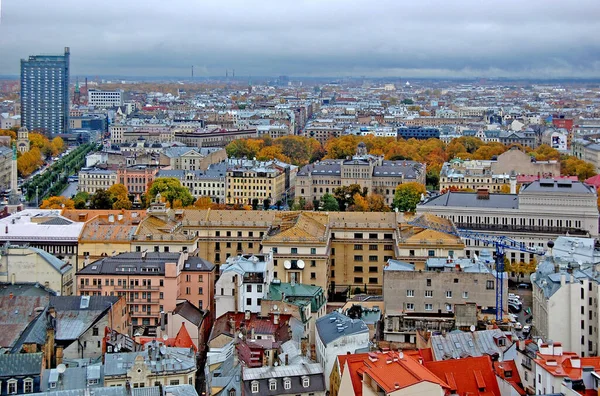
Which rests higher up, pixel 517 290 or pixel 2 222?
pixel 2 222

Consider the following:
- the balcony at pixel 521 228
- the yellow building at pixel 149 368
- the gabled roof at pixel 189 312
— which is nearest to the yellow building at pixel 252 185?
the balcony at pixel 521 228

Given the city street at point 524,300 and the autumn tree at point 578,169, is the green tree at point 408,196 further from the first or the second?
the city street at point 524,300

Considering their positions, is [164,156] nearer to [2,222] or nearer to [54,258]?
[2,222]

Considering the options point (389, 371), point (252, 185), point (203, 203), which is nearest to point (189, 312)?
point (389, 371)

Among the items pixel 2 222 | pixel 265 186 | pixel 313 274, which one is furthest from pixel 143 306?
pixel 265 186

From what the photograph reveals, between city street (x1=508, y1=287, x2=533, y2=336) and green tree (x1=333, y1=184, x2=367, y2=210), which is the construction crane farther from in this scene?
green tree (x1=333, y1=184, x2=367, y2=210)

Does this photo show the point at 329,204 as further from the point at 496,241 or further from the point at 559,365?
the point at 559,365
